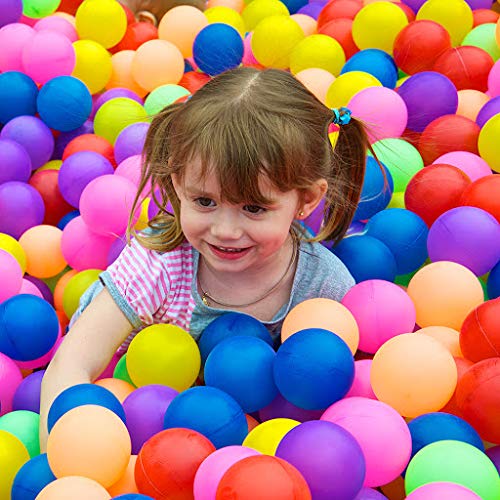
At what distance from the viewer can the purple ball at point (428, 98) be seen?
7.06 feet

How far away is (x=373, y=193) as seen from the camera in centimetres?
191

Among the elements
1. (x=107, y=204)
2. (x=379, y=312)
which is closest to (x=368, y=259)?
(x=379, y=312)

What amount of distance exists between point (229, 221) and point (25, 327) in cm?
49

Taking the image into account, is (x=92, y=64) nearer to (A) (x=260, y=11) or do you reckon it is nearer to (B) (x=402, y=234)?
(A) (x=260, y=11)

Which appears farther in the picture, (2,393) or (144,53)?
(144,53)

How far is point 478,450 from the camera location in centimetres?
124

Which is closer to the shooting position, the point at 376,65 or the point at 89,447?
the point at 89,447

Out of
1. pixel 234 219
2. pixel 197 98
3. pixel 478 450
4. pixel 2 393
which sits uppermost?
pixel 197 98

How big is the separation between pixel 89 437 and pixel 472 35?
169cm

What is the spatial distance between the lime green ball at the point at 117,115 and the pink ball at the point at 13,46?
31 cm

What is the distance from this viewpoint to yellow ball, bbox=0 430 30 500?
135 cm

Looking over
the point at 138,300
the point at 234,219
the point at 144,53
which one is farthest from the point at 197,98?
the point at 144,53

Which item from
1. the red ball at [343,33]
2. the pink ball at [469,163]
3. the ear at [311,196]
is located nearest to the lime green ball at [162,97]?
the red ball at [343,33]

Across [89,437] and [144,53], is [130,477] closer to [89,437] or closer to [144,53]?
[89,437]
